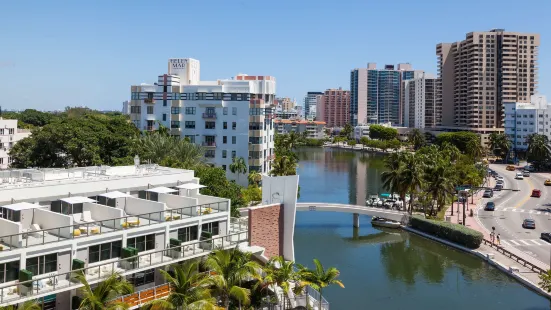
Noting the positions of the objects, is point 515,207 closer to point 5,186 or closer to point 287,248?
point 287,248

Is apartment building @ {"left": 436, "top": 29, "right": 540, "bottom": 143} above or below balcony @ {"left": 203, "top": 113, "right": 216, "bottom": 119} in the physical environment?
above

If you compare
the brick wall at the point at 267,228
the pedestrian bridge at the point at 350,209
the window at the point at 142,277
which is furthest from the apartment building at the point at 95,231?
the pedestrian bridge at the point at 350,209

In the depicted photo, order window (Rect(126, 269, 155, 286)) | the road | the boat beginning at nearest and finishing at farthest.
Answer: window (Rect(126, 269, 155, 286)) < the road < the boat

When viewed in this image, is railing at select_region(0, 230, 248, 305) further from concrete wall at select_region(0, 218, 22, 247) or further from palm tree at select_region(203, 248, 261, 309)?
palm tree at select_region(203, 248, 261, 309)

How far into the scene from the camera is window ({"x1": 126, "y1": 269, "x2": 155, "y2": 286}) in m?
23.0

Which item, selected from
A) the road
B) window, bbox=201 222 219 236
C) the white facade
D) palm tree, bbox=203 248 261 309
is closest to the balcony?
the road

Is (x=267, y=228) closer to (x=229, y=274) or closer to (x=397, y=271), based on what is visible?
(x=229, y=274)

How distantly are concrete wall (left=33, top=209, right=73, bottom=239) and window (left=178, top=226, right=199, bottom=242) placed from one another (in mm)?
5418

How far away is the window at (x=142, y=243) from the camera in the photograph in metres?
23.6

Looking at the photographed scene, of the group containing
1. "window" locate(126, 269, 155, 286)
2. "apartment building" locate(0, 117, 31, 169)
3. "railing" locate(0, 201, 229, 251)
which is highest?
"apartment building" locate(0, 117, 31, 169)

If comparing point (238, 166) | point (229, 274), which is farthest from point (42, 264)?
point (238, 166)

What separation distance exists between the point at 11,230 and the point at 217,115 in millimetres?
52849

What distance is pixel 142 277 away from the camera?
77.3 feet

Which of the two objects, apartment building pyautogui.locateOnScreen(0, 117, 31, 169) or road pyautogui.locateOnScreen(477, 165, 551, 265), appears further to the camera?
apartment building pyautogui.locateOnScreen(0, 117, 31, 169)
